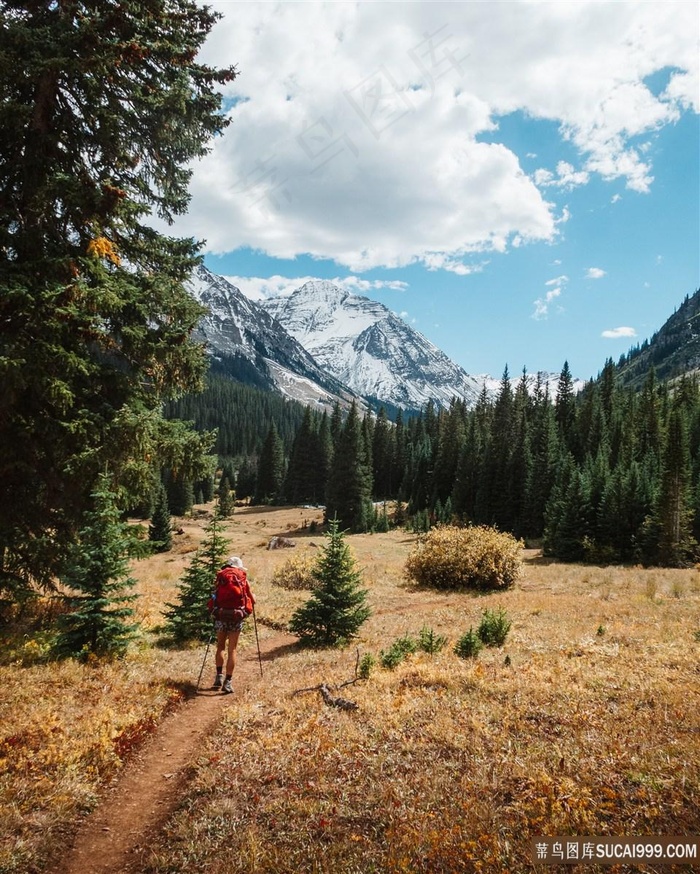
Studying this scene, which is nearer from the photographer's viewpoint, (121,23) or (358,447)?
(121,23)

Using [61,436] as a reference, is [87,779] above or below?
below

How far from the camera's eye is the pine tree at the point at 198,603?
13797mm

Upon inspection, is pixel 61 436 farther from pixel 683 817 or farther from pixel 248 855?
pixel 683 817

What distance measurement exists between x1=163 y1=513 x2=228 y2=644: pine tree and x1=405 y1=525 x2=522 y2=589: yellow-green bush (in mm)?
15783

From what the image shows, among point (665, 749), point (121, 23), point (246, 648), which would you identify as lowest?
point (246, 648)

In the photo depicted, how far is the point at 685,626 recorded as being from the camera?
14969 mm

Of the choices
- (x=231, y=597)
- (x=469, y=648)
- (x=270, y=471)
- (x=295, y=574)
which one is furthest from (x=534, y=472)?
(x=231, y=597)

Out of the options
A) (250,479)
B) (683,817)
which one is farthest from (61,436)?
(250,479)

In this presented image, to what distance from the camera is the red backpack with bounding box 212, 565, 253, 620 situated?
10.7m

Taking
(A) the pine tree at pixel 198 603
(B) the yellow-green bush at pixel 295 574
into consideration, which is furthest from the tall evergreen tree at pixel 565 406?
(A) the pine tree at pixel 198 603

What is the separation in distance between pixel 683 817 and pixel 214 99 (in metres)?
15.4

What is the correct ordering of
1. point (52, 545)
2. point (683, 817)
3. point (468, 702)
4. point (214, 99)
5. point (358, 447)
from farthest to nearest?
point (358, 447) → point (214, 99) → point (52, 545) → point (468, 702) → point (683, 817)

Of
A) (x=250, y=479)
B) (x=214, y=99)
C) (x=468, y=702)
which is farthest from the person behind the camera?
(x=250, y=479)

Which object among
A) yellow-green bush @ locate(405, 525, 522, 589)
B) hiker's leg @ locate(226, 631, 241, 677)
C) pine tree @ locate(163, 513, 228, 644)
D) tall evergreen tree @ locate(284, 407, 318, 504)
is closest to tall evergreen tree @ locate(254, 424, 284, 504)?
tall evergreen tree @ locate(284, 407, 318, 504)
